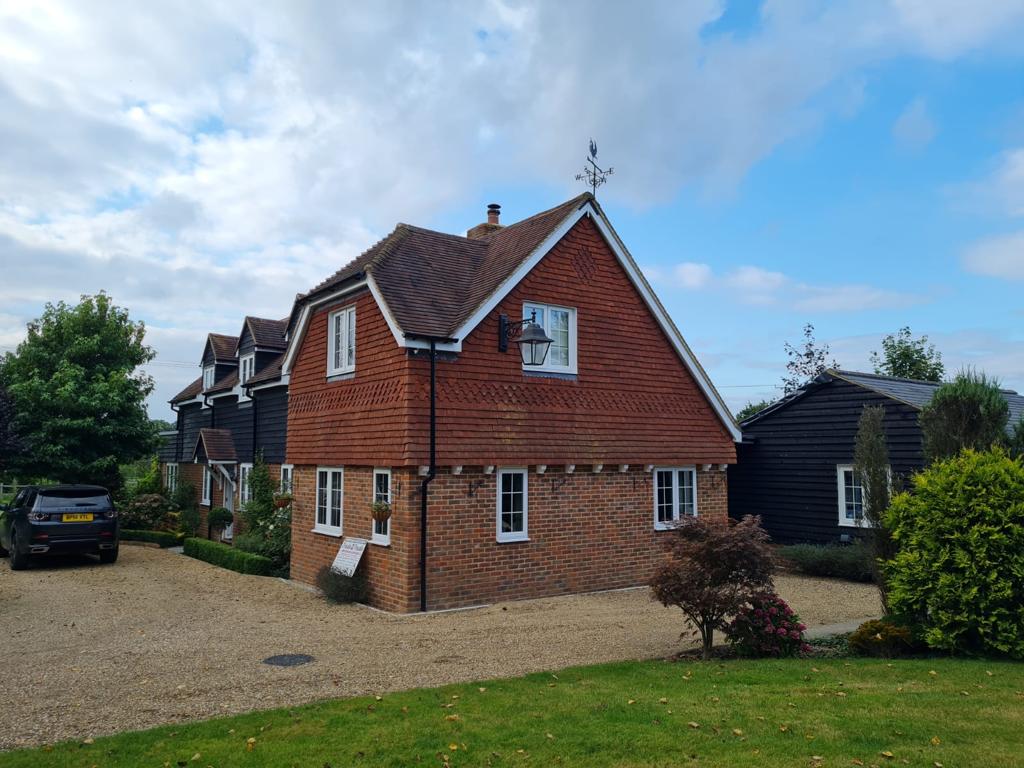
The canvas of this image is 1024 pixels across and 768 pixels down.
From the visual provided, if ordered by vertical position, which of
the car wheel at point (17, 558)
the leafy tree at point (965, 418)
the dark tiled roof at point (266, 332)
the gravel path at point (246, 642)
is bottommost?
the gravel path at point (246, 642)

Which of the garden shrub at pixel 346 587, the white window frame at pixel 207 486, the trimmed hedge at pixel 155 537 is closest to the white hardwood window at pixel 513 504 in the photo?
the garden shrub at pixel 346 587

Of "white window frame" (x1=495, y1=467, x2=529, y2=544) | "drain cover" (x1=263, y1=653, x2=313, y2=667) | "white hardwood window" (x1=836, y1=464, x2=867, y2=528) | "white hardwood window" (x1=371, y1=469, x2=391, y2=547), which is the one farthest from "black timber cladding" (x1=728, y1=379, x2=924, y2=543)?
"drain cover" (x1=263, y1=653, x2=313, y2=667)

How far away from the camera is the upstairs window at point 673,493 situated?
17250 mm

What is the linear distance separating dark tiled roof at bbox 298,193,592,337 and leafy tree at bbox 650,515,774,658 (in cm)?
612

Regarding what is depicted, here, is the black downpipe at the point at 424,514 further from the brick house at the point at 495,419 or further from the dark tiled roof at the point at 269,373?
the dark tiled roof at the point at 269,373

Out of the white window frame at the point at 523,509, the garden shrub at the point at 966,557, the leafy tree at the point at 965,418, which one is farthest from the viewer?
the white window frame at the point at 523,509

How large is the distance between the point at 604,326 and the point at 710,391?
3490 millimetres

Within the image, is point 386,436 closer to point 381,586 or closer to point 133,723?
point 381,586

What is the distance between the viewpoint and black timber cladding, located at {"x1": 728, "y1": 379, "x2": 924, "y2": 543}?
58.6ft

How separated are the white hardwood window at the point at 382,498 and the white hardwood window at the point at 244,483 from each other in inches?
416

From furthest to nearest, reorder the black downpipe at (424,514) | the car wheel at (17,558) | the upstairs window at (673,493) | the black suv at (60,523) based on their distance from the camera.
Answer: the car wheel at (17,558) → the black suv at (60,523) → the upstairs window at (673,493) → the black downpipe at (424,514)

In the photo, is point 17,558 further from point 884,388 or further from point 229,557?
point 884,388

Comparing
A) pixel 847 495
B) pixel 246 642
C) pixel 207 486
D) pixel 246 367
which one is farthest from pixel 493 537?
pixel 207 486

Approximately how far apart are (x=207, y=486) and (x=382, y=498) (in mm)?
16300
